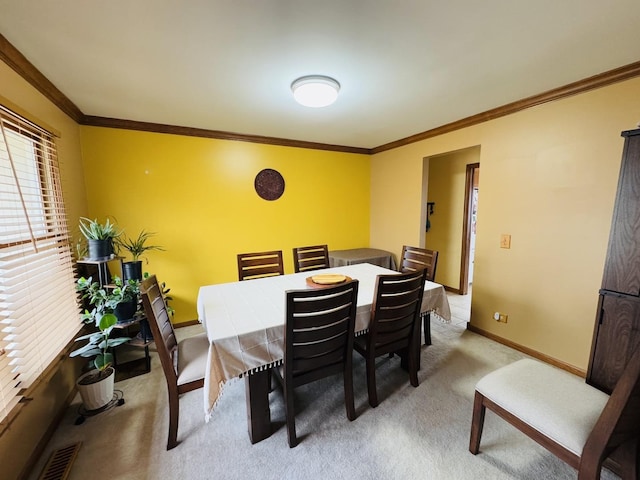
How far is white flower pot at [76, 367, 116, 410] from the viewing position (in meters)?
1.73

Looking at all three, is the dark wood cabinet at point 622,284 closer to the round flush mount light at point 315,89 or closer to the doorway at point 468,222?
the round flush mount light at point 315,89

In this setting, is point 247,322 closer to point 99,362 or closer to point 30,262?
point 99,362

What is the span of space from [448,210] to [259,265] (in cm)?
318

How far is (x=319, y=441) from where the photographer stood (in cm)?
154

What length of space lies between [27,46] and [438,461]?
3340mm

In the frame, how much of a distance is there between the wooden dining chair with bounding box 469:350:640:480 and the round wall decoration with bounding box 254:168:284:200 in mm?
2955

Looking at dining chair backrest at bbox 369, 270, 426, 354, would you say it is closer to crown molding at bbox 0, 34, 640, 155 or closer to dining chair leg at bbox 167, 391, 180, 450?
dining chair leg at bbox 167, 391, 180, 450

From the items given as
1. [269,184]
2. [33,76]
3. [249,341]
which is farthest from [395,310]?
[33,76]

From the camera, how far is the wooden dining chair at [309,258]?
2.85 m

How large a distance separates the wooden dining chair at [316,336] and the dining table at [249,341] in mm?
124

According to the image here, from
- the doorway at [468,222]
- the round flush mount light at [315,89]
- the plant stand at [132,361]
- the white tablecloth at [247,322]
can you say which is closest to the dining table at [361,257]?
the doorway at [468,222]

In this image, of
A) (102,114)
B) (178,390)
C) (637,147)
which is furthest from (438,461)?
(102,114)

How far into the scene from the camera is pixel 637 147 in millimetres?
1252

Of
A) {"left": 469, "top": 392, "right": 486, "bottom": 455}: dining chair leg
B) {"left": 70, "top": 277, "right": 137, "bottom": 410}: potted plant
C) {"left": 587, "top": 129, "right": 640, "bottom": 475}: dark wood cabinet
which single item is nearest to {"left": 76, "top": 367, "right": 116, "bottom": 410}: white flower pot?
{"left": 70, "top": 277, "right": 137, "bottom": 410}: potted plant
